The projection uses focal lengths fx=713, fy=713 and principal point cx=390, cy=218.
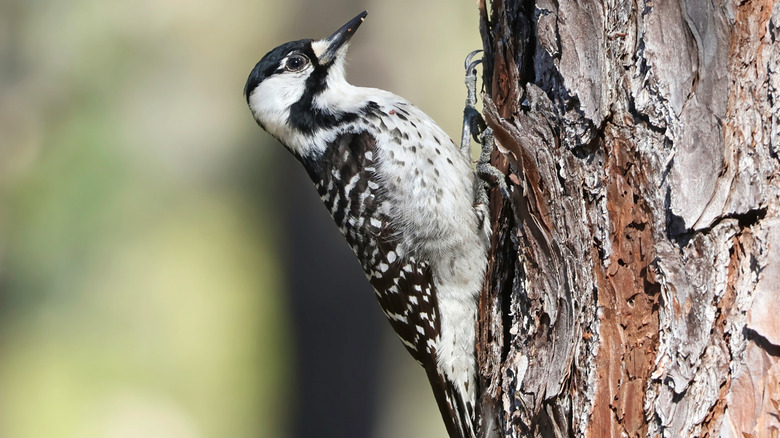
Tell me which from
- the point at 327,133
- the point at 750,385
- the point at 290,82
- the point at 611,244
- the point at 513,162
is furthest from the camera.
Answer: the point at 290,82

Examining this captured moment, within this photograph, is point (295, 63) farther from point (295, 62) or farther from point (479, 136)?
point (479, 136)

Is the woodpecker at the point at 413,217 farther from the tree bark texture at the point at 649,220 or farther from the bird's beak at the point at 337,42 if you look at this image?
Answer: the tree bark texture at the point at 649,220

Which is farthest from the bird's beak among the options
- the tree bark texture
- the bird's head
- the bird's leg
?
the tree bark texture

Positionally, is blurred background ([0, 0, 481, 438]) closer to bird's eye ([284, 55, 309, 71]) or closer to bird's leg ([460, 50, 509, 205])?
bird's eye ([284, 55, 309, 71])

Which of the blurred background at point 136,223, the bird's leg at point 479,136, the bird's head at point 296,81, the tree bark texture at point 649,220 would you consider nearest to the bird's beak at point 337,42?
the bird's head at point 296,81

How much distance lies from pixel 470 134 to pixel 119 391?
156 inches

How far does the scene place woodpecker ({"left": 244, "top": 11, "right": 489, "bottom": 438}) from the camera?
8.57 ft

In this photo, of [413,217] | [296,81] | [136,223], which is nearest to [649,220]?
[413,217]

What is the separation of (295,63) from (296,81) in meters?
0.08

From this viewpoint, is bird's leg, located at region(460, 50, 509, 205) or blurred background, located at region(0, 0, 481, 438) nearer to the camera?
bird's leg, located at region(460, 50, 509, 205)

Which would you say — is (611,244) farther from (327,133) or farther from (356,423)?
(356,423)

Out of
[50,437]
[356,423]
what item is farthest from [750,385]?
[50,437]

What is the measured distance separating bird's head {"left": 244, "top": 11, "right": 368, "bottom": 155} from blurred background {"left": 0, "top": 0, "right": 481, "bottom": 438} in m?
1.65

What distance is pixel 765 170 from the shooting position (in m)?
1.58
